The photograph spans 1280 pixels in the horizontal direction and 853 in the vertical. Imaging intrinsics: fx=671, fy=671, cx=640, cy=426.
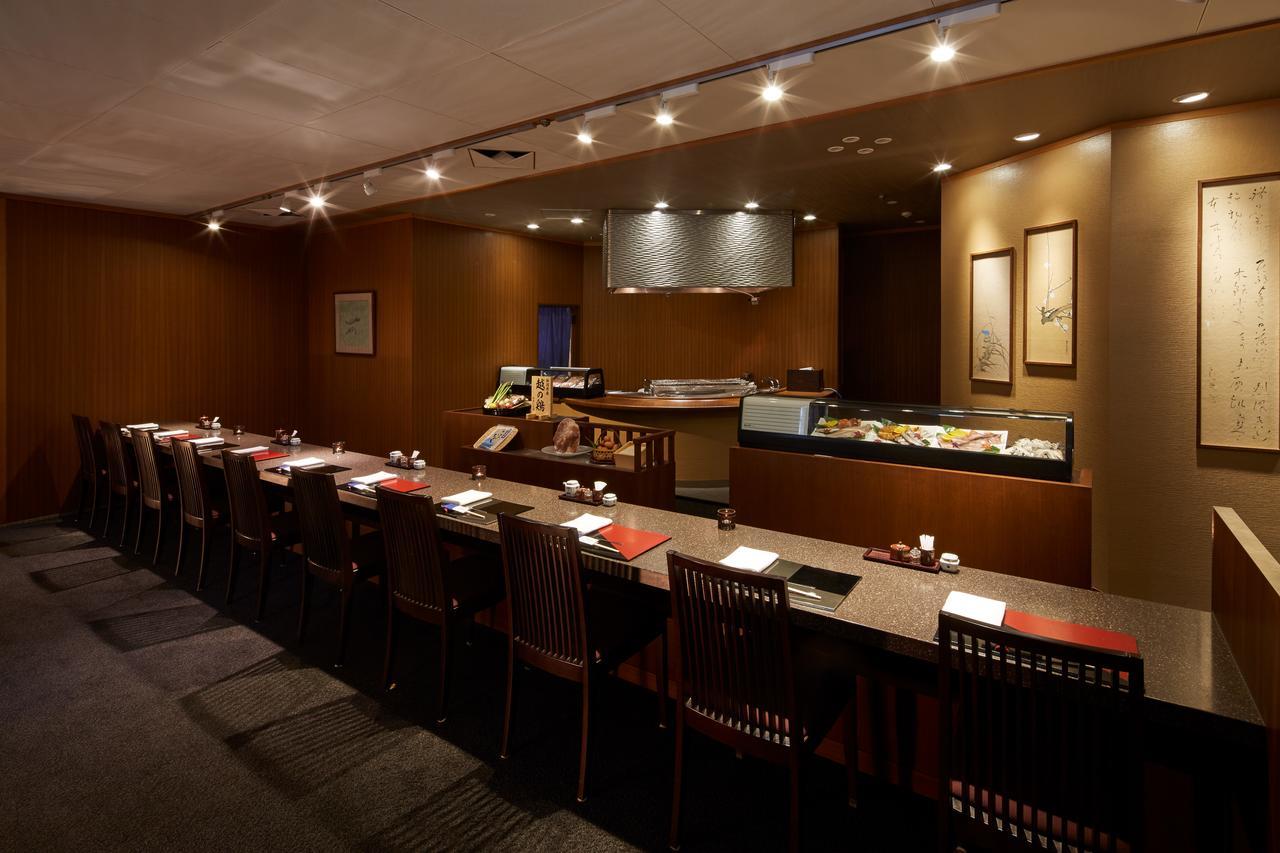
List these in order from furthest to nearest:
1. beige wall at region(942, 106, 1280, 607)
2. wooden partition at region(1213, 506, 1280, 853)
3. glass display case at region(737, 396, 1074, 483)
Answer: beige wall at region(942, 106, 1280, 607), glass display case at region(737, 396, 1074, 483), wooden partition at region(1213, 506, 1280, 853)

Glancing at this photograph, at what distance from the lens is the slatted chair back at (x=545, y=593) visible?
2.23 meters

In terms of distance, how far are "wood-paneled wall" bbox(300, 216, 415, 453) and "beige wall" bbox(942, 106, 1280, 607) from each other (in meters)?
5.96

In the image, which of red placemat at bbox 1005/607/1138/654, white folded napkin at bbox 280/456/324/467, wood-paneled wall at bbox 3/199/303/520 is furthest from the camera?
wood-paneled wall at bbox 3/199/303/520

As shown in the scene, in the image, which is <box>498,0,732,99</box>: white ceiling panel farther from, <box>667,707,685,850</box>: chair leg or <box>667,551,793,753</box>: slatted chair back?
<box>667,707,685,850</box>: chair leg

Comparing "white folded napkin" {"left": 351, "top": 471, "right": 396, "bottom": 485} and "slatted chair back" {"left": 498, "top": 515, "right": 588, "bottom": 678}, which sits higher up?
"white folded napkin" {"left": 351, "top": 471, "right": 396, "bottom": 485}

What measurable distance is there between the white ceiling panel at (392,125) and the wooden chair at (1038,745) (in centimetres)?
366

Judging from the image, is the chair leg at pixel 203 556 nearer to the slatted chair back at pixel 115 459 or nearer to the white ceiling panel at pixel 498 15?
the slatted chair back at pixel 115 459

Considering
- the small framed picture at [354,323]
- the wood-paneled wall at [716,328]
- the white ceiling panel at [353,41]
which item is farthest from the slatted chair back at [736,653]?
the wood-paneled wall at [716,328]

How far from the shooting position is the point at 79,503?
19.9 ft

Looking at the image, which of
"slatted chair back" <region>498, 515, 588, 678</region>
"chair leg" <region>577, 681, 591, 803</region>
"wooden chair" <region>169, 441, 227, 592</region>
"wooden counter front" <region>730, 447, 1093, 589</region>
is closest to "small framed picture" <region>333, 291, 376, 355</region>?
"wooden chair" <region>169, 441, 227, 592</region>

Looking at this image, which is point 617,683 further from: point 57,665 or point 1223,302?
point 1223,302

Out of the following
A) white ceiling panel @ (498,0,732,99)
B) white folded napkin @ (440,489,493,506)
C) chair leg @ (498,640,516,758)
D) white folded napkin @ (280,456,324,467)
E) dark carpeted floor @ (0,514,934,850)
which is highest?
white ceiling panel @ (498,0,732,99)

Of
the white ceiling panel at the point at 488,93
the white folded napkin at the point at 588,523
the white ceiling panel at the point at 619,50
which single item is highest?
the white ceiling panel at the point at 488,93

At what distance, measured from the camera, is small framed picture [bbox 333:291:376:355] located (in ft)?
24.2
